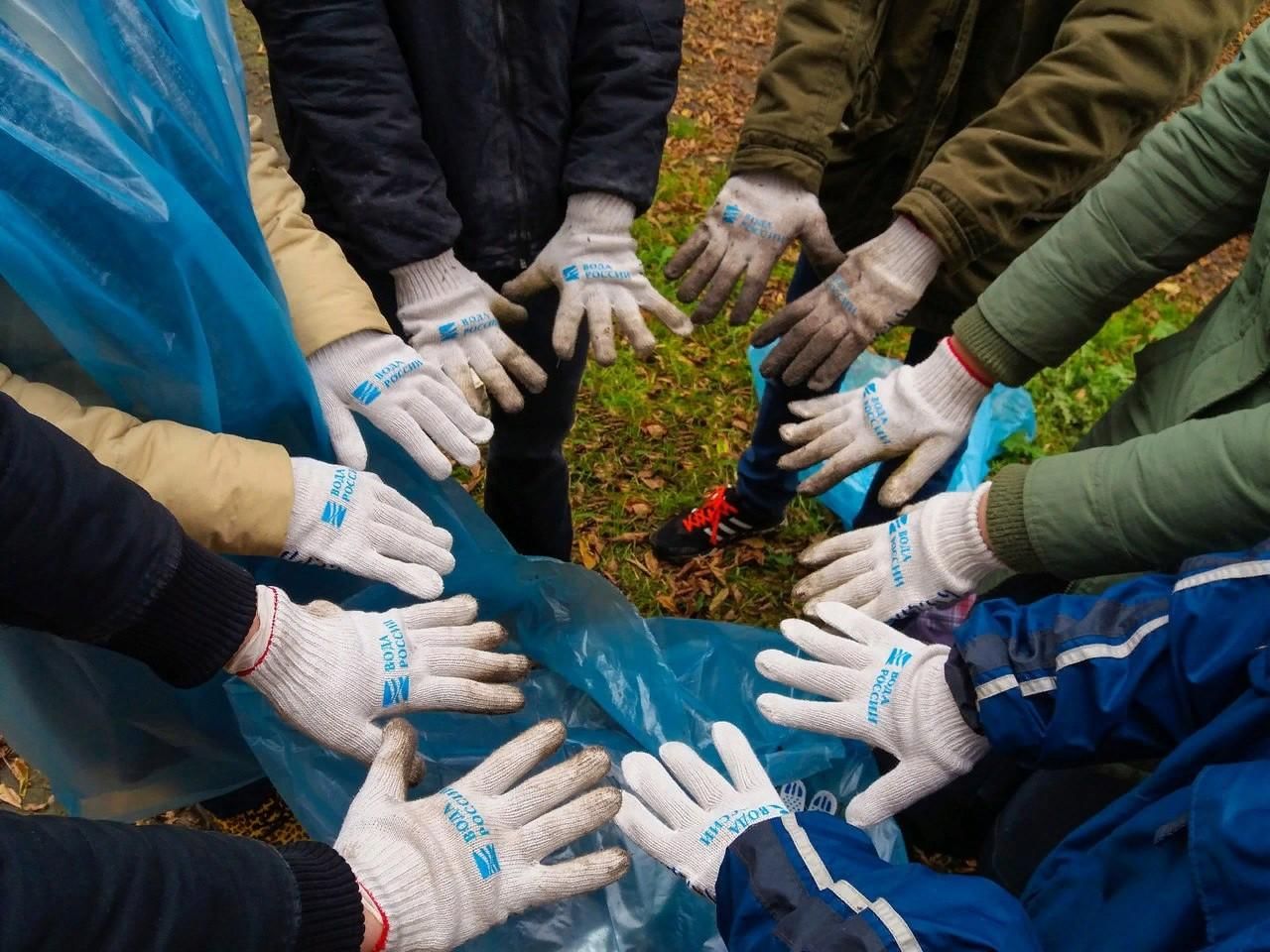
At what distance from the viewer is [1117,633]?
113 cm

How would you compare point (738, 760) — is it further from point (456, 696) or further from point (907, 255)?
point (907, 255)

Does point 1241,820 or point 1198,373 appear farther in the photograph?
point 1198,373

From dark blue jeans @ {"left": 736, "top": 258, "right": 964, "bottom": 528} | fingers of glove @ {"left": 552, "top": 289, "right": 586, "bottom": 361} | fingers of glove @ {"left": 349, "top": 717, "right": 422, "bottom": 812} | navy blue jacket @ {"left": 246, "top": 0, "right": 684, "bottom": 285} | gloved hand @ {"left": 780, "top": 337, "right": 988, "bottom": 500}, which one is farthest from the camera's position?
dark blue jeans @ {"left": 736, "top": 258, "right": 964, "bottom": 528}

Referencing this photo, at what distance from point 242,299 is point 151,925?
795 mm

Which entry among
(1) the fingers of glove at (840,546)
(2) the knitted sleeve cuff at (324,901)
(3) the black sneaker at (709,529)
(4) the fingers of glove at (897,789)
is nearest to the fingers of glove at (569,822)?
(2) the knitted sleeve cuff at (324,901)

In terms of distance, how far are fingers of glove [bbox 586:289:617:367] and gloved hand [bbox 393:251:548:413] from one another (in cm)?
13

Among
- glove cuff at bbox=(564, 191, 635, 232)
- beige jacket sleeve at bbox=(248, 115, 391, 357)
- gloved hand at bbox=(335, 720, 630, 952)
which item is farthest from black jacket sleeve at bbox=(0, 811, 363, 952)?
glove cuff at bbox=(564, 191, 635, 232)

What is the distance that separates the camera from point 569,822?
4.11 ft

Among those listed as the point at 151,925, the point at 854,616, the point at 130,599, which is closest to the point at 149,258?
the point at 130,599

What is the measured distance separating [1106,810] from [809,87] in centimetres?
144

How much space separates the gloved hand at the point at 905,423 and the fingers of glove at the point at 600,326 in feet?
1.21

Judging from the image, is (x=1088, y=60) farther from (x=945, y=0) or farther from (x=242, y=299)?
(x=242, y=299)

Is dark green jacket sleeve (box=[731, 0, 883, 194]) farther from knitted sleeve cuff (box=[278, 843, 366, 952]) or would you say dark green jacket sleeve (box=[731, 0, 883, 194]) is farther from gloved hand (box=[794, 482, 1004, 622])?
knitted sleeve cuff (box=[278, 843, 366, 952])

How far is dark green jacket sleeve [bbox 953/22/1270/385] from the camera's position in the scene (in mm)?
1406
